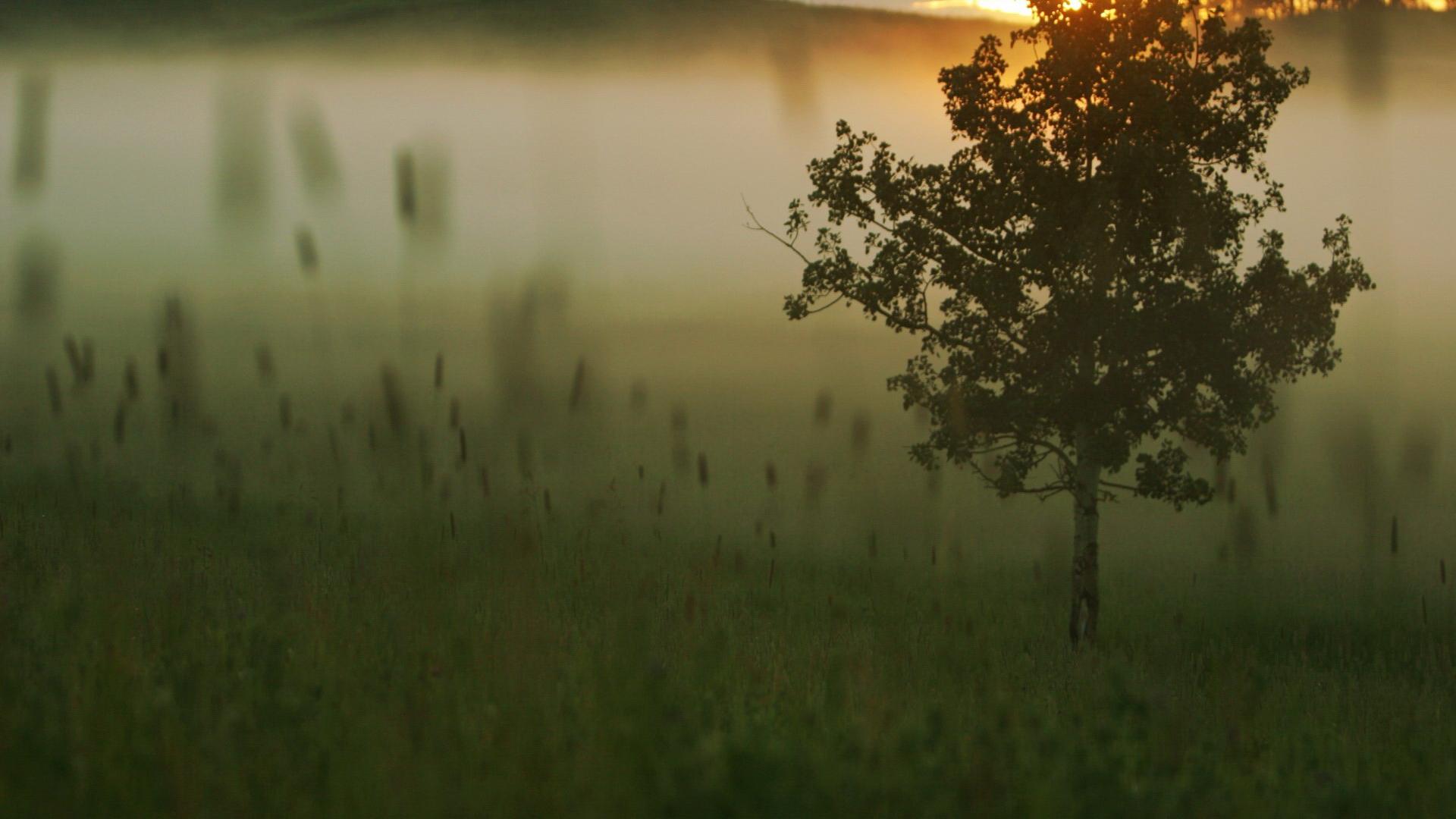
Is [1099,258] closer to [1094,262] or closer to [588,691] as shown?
[1094,262]

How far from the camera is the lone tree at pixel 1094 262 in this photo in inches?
745

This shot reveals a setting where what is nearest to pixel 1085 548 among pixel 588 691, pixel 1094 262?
pixel 1094 262

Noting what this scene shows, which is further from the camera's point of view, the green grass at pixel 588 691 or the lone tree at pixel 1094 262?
the lone tree at pixel 1094 262

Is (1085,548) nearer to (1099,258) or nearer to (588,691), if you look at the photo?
(1099,258)

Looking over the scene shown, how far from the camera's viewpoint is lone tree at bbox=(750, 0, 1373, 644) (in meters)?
18.9

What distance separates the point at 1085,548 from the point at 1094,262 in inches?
190

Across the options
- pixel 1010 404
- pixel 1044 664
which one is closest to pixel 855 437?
pixel 1010 404

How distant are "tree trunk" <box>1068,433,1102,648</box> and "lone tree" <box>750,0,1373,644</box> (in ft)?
0.13

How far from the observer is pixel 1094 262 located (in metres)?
18.8

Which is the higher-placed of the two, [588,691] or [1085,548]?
[588,691]

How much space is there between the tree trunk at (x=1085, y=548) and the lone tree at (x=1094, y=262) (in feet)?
0.13

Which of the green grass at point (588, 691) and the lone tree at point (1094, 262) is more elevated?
the lone tree at point (1094, 262)

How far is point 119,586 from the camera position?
1334cm

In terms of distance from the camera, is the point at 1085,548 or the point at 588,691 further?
the point at 1085,548
